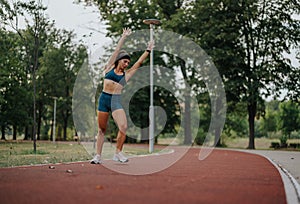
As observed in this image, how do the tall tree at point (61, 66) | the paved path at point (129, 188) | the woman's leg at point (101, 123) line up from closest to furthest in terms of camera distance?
the paved path at point (129, 188) < the woman's leg at point (101, 123) < the tall tree at point (61, 66)

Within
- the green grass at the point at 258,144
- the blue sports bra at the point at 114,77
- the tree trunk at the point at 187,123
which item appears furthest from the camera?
the green grass at the point at 258,144

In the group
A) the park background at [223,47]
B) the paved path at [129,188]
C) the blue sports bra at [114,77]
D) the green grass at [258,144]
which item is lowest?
the green grass at [258,144]

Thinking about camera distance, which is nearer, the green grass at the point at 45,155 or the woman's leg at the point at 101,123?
the woman's leg at the point at 101,123

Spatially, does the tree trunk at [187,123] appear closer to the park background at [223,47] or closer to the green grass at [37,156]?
the park background at [223,47]

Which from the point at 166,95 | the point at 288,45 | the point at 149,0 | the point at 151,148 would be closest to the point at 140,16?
the point at 149,0

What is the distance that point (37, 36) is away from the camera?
16344mm

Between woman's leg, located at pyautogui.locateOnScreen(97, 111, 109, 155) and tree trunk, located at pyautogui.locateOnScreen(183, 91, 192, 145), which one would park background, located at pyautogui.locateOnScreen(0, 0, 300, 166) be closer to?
tree trunk, located at pyautogui.locateOnScreen(183, 91, 192, 145)

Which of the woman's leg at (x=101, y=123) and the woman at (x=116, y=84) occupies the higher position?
the woman at (x=116, y=84)

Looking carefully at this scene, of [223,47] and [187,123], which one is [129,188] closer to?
[223,47]

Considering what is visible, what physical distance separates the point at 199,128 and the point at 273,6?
17670 millimetres

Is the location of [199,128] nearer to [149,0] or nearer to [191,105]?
[191,105]

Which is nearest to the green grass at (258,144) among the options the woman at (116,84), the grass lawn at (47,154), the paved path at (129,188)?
the grass lawn at (47,154)

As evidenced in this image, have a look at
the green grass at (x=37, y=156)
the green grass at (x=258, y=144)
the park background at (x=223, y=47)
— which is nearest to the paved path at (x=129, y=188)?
the green grass at (x=37, y=156)

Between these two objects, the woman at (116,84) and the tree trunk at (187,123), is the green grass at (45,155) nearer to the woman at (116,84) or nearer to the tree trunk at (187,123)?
the woman at (116,84)
